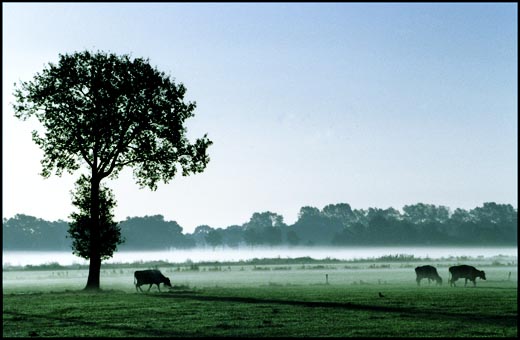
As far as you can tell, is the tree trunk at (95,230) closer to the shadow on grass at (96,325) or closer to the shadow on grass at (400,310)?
the shadow on grass at (400,310)

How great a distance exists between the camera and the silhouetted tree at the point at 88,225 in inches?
2260

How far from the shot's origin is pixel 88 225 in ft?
188

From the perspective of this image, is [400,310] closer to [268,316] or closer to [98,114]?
[268,316]

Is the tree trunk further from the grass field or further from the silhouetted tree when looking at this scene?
the grass field

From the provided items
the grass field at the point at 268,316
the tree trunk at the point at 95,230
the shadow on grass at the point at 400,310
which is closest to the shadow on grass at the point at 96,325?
the grass field at the point at 268,316

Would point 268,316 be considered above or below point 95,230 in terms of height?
below

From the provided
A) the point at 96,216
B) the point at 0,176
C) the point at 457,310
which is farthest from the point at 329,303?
the point at 96,216

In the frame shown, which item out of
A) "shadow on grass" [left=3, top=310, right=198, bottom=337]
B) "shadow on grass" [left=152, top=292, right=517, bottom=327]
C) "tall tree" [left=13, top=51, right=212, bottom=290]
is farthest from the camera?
"tall tree" [left=13, top=51, right=212, bottom=290]

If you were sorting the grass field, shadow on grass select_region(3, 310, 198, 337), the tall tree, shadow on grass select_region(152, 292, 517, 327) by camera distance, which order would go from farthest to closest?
1. the tall tree
2. shadow on grass select_region(152, 292, 517, 327)
3. the grass field
4. shadow on grass select_region(3, 310, 198, 337)

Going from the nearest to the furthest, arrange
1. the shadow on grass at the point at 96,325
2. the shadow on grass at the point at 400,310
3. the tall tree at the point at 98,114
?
the shadow on grass at the point at 96,325 < the shadow on grass at the point at 400,310 < the tall tree at the point at 98,114

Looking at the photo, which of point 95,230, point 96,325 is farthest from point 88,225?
point 96,325

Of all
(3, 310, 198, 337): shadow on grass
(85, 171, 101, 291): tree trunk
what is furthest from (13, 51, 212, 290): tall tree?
(3, 310, 198, 337): shadow on grass

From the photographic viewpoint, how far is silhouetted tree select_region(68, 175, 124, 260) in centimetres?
5741

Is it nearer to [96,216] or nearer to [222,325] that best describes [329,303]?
[222,325]
